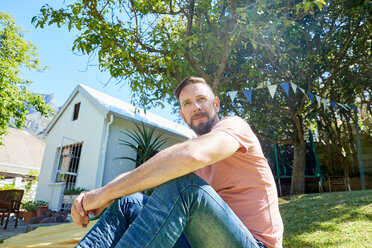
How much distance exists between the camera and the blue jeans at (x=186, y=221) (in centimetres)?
98

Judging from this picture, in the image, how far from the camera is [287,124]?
9188 mm

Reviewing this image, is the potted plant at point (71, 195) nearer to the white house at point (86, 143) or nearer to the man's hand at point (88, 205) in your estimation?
the white house at point (86, 143)

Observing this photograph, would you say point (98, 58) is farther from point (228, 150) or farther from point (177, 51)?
point (228, 150)

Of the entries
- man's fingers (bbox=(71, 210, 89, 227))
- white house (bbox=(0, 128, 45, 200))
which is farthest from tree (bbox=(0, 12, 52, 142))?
man's fingers (bbox=(71, 210, 89, 227))

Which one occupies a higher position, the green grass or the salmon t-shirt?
the salmon t-shirt

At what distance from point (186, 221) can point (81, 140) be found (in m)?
9.21

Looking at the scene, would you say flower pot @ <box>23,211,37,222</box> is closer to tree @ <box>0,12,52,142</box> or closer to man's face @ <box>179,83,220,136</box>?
tree @ <box>0,12,52,142</box>

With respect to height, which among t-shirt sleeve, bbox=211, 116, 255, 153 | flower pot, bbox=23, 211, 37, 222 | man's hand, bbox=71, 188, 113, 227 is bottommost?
flower pot, bbox=23, 211, 37, 222

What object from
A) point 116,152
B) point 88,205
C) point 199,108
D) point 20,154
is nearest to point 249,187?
point 199,108

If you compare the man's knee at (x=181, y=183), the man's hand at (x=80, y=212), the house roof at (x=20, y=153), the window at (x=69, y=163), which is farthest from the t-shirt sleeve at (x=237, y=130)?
the house roof at (x=20, y=153)

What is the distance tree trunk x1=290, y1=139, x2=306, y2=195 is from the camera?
26.0 ft

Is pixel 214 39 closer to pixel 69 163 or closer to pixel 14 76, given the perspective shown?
pixel 69 163

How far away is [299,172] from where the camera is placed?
8.03 meters

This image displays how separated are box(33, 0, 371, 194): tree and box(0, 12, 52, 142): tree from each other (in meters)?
7.27
